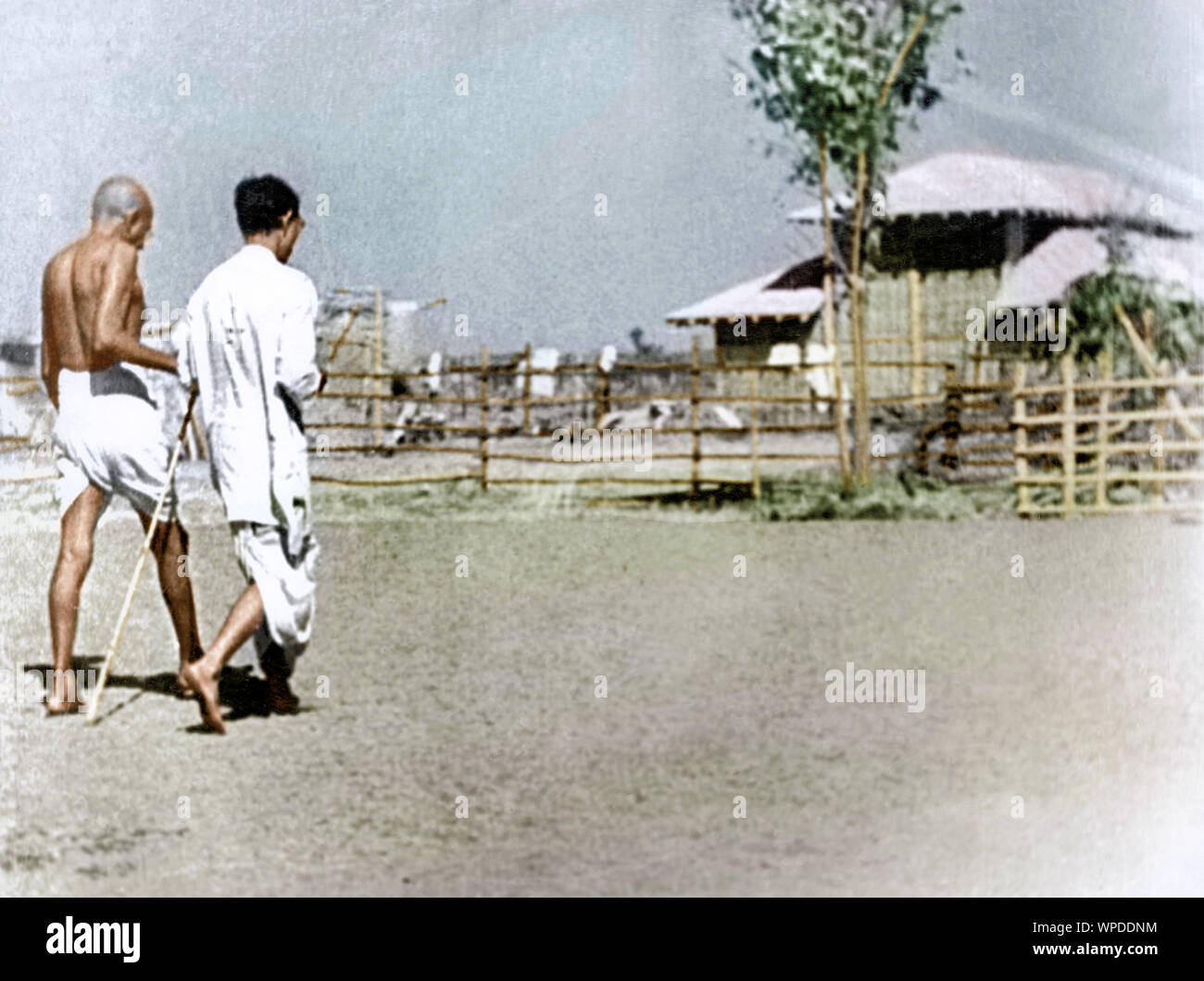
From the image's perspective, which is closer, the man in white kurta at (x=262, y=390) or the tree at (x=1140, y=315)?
the man in white kurta at (x=262, y=390)

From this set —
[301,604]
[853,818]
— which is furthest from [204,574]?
[853,818]

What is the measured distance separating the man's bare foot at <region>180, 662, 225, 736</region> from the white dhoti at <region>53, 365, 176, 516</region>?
85cm

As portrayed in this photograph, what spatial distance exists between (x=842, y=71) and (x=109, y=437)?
22.2ft

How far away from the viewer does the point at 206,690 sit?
5.56 m

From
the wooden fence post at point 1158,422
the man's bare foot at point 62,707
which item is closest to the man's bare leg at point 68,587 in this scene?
the man's bare foot at point 62,707

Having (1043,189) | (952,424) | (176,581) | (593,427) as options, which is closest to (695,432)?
(952,424)

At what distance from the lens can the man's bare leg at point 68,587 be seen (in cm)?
609

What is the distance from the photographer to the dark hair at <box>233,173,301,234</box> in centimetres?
582

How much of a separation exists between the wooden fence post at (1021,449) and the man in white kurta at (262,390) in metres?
7.56

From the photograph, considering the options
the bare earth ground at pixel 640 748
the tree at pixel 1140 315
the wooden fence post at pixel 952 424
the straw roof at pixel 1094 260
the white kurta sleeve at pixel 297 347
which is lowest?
the bare earth ground at pixel 640 748

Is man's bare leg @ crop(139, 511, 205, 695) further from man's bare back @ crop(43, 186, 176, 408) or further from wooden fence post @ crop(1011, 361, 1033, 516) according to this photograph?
wooden fence post @ crop(1011, 361, 1033, 516)

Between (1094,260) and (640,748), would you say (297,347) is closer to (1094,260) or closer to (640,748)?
Answer: (640,748)

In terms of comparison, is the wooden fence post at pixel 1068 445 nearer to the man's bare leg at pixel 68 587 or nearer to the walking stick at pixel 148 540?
the walking stick at pixel 148 540

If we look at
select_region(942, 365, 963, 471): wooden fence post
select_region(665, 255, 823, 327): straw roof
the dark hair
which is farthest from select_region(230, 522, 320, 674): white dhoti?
select_region(665, 255, 823, 327): straw roof
